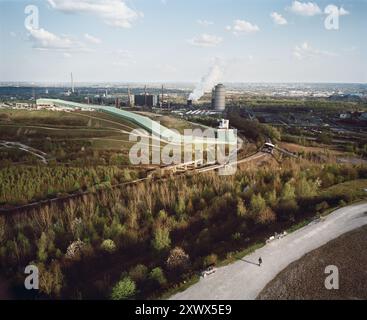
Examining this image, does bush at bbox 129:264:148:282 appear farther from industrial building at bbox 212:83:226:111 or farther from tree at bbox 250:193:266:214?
industrial building at bbox 212:83:226:111

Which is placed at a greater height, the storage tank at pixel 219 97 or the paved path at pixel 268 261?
the storage tank at pixel 219 97

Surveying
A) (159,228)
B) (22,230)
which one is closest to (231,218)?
(159,228)

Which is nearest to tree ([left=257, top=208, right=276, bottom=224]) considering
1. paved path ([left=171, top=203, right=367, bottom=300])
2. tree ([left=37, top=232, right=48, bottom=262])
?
paved path ([left=171, top=203, right=367, bottom=300])

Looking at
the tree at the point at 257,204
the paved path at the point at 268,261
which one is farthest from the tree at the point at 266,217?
the paved path at the point at 268,261

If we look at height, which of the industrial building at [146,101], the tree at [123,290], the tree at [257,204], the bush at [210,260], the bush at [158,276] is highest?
the industrial building at [146,101]

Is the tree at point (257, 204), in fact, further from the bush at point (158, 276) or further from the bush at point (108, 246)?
the bush at point (108, 246)

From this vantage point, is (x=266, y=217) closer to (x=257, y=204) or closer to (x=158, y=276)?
(x=257, y=204)
